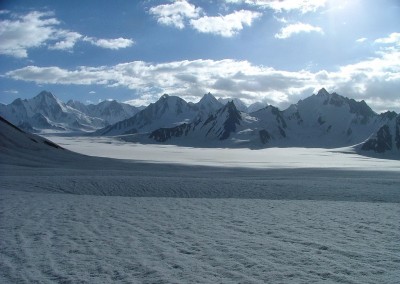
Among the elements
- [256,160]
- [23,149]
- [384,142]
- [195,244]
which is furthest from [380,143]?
[195,244]

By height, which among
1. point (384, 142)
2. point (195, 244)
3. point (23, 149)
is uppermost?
point (384, 142)

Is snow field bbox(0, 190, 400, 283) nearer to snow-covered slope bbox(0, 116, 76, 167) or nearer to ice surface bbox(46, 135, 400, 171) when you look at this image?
snow-covered slope bbox(0, 116, 76, 167)

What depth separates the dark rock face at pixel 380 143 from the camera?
183375 mm

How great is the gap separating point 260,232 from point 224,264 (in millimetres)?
4019

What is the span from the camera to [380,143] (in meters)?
186

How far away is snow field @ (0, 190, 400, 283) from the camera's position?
31.9ft

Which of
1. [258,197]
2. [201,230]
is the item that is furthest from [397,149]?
[201,230]

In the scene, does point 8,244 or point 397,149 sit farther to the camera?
point 397,149

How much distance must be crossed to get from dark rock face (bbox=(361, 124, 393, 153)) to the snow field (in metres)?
181

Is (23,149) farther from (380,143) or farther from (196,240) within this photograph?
(380,143)

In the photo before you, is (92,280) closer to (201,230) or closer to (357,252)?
(201,230)

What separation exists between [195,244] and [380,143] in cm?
19653

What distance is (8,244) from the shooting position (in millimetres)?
Answer: 11992

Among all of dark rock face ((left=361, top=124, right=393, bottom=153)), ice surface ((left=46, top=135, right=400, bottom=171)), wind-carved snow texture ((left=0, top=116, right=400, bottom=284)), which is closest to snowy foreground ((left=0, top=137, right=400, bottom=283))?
wind-carved snow texture ((left=0, top=116, right=400, bottom=284))
